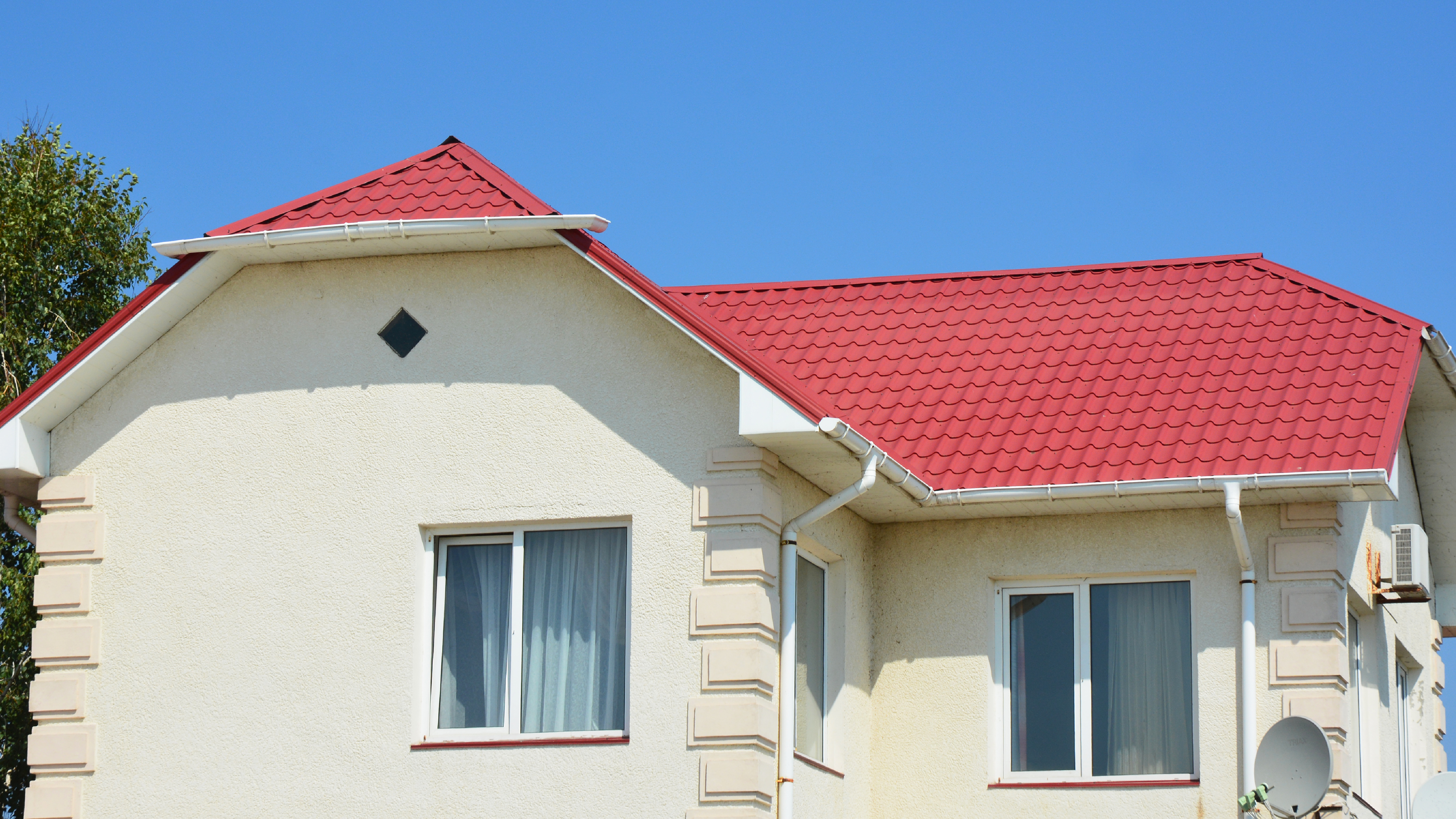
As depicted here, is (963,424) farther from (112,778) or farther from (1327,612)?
(112,778)

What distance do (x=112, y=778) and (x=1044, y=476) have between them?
695 cm

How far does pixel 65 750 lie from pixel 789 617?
509 cm

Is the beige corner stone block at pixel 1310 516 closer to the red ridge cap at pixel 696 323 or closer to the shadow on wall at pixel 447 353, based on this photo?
the red ridge cap at pixel 696 323

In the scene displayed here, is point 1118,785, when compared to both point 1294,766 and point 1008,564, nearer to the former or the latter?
point 1294,766

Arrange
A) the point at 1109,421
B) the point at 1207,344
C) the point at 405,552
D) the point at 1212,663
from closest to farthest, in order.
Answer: the point at 405,552 < the point at 1212,663 < the point at 1109,421 < the point at 1207,344

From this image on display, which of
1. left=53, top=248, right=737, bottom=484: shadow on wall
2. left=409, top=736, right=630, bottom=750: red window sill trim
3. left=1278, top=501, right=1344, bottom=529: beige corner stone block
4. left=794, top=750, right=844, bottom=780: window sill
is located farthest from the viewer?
left=1278, top=501, right=1344, bottom=529: beige corner stone block

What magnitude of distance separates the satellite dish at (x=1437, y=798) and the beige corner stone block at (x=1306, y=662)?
136cm

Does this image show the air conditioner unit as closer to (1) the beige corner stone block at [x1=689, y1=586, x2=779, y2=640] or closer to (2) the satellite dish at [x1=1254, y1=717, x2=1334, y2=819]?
(2) the satellite dish at [x1=1254, y1=717, x2=1334, y2=819]

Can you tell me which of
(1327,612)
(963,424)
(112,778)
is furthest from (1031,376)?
(112,778)

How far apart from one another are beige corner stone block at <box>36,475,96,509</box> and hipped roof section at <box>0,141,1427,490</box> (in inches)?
23.3

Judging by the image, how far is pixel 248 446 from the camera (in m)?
12.4

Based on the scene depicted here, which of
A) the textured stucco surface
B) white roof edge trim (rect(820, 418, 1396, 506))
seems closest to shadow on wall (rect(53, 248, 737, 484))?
the textured stucco surface

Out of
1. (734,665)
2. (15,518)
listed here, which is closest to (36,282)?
(15,518)

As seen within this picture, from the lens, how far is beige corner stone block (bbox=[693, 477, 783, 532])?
11500mm
